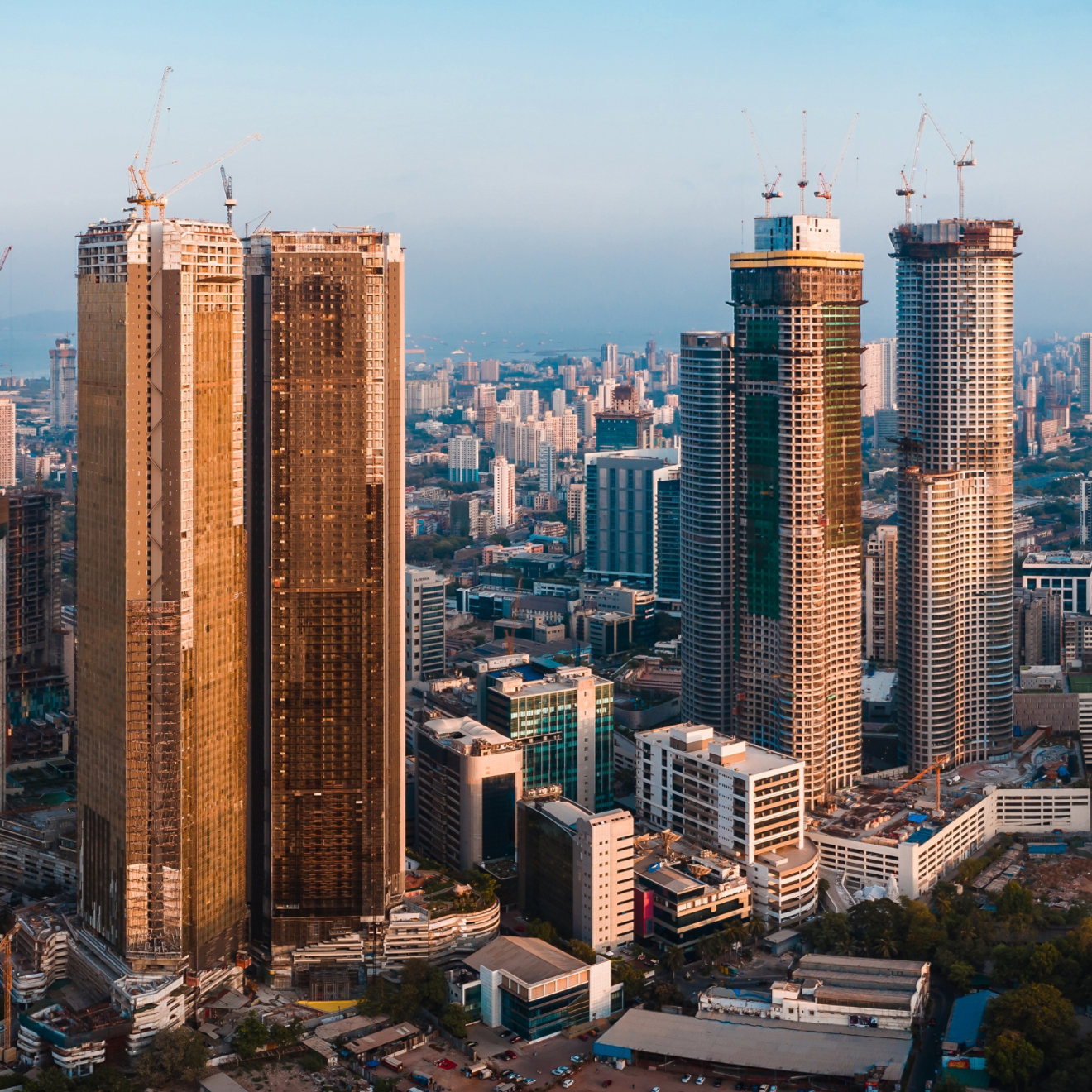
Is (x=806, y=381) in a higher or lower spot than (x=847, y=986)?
higher

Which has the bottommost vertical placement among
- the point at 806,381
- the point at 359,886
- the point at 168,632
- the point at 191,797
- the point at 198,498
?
the point at 359,886

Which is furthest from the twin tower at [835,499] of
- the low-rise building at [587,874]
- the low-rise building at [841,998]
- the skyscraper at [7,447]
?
the skyscraper at [7,447]

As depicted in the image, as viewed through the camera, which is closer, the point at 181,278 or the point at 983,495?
the point at 181,278

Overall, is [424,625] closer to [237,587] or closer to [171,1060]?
[237,587]

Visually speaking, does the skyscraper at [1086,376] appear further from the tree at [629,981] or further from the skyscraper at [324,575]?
the skyscraper at [324,575]

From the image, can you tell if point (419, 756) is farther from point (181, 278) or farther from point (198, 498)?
point (181, 278)

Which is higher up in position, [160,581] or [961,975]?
[160,581]

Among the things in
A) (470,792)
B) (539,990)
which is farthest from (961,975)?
(470,792)

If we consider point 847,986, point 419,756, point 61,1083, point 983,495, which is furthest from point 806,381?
point 61,1083
